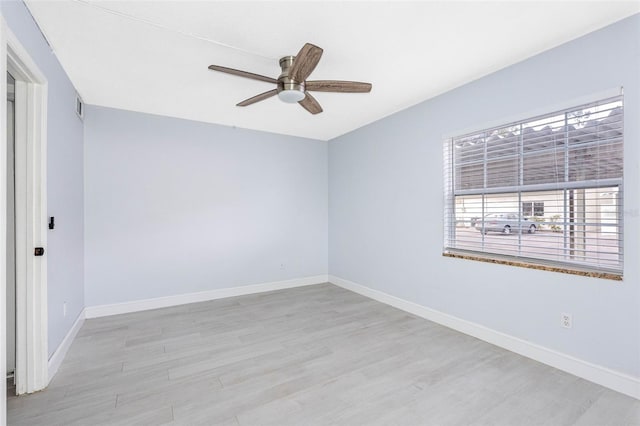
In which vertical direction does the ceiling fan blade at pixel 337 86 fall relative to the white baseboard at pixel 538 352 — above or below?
above

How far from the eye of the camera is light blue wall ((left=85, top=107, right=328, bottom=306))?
3592 millimetres

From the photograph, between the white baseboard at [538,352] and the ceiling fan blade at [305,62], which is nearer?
the ceiling fan blade at [305,62]

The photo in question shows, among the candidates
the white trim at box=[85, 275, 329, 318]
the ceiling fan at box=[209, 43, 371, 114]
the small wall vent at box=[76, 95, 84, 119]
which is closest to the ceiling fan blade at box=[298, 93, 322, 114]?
the ceiling fan at box=[209, 43, 371, 114]

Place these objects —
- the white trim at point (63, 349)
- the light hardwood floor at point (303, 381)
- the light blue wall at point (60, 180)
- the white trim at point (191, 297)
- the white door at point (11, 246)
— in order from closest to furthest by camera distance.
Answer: the light hardwood floor at point (303, 381) < the light blue wall at point (60, 180) < the white door at point (11, 246) < the white trim at point (63, 349) < the white trim at point (191, 297)

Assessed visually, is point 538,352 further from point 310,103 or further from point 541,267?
point 310,103

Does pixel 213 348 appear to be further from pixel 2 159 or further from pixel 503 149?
pixel 503 149

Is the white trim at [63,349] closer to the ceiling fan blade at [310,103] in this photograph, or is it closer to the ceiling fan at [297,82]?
the ceiling fan at [297,82]

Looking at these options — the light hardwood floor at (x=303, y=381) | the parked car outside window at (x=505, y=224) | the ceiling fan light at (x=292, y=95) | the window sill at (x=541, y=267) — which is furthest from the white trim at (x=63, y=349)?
the parked car outside window at (x=505, y=224)

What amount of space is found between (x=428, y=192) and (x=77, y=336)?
4.01 m

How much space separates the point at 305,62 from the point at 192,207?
282 centimetres

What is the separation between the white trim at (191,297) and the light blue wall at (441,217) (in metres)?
0.76

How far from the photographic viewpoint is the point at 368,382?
218 centimetres

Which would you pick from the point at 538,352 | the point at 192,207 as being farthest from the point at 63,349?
the point at 538,352

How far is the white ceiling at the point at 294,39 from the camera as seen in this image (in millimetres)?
1901
